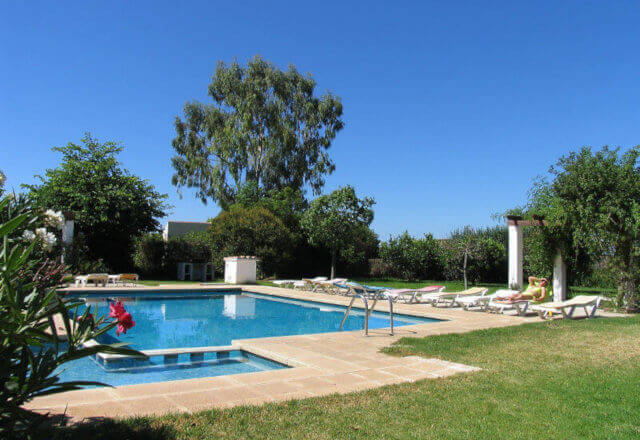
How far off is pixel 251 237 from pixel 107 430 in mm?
20532

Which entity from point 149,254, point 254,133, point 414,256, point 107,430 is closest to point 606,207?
point 107,430

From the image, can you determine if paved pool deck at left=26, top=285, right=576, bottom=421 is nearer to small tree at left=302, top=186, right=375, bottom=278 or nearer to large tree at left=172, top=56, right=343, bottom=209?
Answer: small tree at left=302, top=186, right=375, bottom=278

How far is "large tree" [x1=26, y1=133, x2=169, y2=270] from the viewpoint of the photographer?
2228 centimetres

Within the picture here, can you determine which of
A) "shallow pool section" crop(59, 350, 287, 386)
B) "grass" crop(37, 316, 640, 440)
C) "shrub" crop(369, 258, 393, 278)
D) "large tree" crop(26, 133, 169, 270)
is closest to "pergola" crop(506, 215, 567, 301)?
"grass" crop(37, 316, 640, 440)

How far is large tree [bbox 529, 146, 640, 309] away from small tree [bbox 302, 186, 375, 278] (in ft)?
38.4

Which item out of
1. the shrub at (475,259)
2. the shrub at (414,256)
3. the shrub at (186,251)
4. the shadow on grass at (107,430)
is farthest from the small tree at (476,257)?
the shadow on grass at (107,430)

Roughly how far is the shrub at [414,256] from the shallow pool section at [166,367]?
17.4 meters

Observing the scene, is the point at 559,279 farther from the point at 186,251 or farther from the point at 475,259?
the point at 186,251

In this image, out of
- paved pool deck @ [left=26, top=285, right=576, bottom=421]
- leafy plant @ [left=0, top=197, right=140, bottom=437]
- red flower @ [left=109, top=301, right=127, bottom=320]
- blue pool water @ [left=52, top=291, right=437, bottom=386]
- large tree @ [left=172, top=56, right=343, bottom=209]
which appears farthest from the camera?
large tree @ [left=172, top=56, right=343, bottom=209]

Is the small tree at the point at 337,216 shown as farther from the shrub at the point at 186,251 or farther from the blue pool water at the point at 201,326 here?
the blue pool water at the point at 201,326

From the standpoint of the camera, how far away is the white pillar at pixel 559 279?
13609mm

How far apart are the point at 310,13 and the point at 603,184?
40.2 ft

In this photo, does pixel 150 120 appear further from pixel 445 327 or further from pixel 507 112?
pixel 445 327

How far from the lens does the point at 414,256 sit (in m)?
23.5
